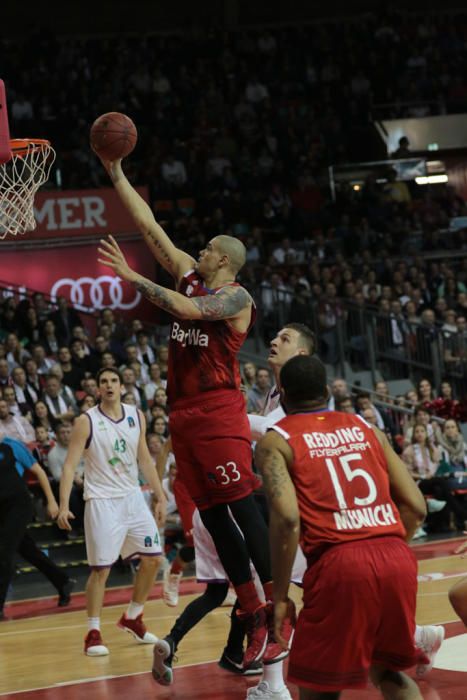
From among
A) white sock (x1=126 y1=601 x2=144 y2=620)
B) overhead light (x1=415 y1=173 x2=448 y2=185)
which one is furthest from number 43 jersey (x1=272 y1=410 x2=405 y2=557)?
overhead light (x1=415 y1=173 x2=448 y2=185)

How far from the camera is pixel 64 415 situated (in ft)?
46.0

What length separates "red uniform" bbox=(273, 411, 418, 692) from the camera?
442 cm

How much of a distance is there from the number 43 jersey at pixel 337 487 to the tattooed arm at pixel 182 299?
1358 millimetres

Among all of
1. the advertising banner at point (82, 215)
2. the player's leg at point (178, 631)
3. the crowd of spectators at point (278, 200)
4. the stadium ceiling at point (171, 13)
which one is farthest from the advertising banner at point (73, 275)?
the player's leg at point (178, 631)

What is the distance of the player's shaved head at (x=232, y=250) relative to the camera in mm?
6410

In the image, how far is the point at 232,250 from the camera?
21.1 feet

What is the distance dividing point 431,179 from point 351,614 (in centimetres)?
2281

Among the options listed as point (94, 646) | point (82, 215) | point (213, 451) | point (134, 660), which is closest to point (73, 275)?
point (82, 215)

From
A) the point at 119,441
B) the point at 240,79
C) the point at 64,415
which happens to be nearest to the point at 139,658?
the point at 119,441

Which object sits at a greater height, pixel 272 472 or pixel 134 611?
pixel 272 472

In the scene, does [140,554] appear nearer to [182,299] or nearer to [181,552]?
[181,552]

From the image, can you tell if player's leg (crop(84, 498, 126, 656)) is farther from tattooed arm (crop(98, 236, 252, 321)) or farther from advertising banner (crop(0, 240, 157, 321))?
advertising banner (crop(0, 240, 157, 321))

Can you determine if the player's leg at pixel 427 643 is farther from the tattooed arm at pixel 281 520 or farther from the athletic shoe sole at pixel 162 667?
the tattooed arm at pixel 281 520

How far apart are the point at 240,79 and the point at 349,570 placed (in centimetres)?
2297
